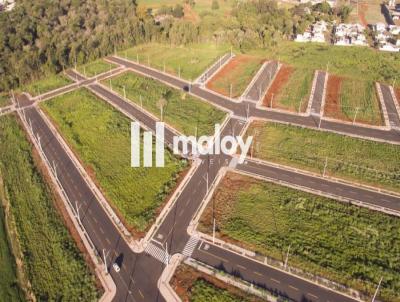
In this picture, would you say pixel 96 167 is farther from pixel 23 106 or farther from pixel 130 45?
pixel 130 45

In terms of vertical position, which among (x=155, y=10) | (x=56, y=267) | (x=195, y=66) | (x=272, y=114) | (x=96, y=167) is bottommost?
(x=56, y=267)

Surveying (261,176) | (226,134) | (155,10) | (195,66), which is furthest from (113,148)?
(155,10)

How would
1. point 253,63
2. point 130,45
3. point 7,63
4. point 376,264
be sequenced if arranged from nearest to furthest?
point 376,264, point 7,63, point 253,63, point 130,45

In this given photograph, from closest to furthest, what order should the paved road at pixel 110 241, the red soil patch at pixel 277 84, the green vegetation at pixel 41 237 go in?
the paved road at pixel 110 241 → the green vegetation at pixel 41 237 → the red soil patch at pixel 277 84

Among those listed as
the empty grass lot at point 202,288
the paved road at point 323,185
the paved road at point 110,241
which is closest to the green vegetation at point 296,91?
Answer: the paved road at point 323,185

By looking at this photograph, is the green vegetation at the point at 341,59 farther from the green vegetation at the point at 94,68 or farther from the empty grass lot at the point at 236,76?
the green vegetation at the point at 94,68

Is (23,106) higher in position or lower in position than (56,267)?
higher

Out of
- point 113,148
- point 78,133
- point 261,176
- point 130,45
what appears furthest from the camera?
point 130,45

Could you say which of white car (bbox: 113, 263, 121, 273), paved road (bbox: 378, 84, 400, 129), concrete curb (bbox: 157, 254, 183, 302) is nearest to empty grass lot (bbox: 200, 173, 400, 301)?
concrete curb (bbox: 157, 254, 183, 302)
